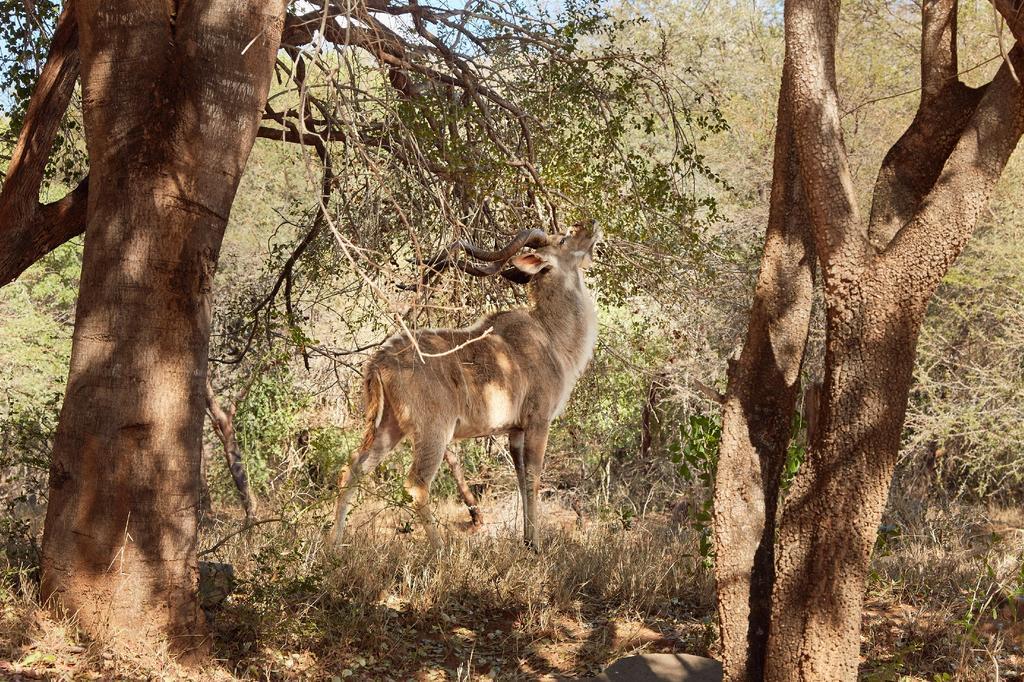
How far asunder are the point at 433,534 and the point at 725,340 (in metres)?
7.07

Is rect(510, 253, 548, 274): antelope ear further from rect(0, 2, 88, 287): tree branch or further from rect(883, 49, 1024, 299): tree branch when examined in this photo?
rect(883, 49, 1024, 299): tree branch

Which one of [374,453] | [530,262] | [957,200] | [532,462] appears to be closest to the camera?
[957,200]

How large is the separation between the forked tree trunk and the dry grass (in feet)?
1.04

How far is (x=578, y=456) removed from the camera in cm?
Answer: 1373

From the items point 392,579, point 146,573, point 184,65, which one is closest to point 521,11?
point 184,65

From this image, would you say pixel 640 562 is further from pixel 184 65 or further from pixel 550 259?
pixel 184 65

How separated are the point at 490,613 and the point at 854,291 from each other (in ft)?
11.5

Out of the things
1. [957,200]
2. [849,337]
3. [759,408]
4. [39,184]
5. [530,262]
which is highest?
[530,262]

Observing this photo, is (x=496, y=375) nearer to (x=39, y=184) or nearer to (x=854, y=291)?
(x=39, y=184)

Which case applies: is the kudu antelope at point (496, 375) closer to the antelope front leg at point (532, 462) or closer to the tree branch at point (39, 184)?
the antelope front leg at point (532, 462)

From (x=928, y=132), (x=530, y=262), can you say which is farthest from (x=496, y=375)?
(x=928, y=132)

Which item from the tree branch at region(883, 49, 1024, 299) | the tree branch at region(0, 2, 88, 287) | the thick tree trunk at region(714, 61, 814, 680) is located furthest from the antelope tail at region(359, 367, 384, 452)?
the tree branch at region(883, 49, 1024, 299)

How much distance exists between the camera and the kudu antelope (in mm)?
7418

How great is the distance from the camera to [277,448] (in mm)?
13219
